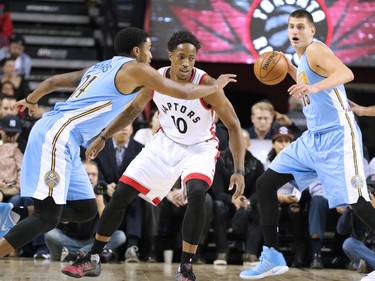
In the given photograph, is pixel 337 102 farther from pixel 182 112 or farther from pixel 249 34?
pixel 249 34

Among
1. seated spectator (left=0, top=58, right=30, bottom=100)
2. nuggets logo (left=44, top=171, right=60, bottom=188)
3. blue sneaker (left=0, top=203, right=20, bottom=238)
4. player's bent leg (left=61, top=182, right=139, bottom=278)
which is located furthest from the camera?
seated spectator (left=0, top=58, right=30, bottom=100)

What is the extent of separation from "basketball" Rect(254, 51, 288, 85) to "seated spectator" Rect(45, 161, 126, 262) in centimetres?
280

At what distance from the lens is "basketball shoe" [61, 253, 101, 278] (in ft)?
18.5

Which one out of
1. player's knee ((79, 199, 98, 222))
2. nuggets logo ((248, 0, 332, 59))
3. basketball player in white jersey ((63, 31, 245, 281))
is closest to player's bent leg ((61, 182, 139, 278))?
basketball player in white jersey ((63, 31, 245, 281))

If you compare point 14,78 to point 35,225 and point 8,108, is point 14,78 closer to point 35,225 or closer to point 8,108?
point 8,108

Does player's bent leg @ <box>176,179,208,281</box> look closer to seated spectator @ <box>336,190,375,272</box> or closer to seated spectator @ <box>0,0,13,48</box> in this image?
seated spectator @ <box>336,190,375,272</box>

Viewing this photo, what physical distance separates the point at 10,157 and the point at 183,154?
3.17 m

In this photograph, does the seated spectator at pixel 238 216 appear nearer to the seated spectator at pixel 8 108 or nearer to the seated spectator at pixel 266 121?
the seated spectator at pixel 266 121

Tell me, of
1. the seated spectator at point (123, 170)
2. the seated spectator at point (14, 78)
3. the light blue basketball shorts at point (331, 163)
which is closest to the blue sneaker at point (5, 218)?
the light blue basketball shorts at point (331, 163)

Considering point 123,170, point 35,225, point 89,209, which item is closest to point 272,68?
point 89,209

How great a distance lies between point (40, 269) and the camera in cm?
704

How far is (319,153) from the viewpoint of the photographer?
18.8ft

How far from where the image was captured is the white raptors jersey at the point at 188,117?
5914 millimetres

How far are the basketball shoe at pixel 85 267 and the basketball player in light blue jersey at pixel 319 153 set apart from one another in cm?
112
